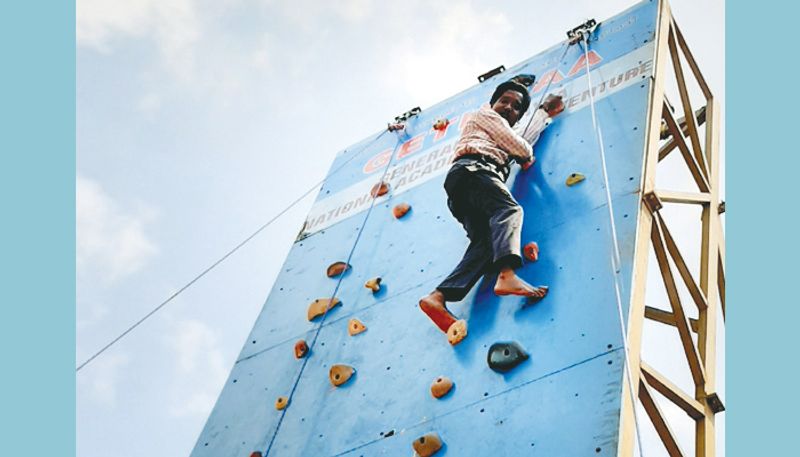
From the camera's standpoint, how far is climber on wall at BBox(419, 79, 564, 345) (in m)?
2.98

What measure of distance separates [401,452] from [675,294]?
1.37 metres

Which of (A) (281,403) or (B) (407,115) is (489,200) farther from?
(B) (407,115)

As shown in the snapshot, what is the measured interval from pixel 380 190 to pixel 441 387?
201 centimetres

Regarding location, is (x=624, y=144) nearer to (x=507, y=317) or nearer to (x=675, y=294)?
(x=675, y=294)

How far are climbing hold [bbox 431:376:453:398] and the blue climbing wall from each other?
35mm

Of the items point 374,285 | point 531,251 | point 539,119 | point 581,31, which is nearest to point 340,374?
point 374,285

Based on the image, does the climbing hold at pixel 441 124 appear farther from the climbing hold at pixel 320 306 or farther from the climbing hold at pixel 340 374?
the climbing hold at pixel 340 374

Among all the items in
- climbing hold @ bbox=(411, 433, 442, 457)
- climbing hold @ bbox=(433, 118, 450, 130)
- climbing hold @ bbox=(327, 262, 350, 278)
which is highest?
climbing hold @ bbox=(433, 118, 450, 130)

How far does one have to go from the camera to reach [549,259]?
117 inches

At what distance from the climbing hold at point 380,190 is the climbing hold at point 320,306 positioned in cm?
93

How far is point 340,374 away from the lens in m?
3.32

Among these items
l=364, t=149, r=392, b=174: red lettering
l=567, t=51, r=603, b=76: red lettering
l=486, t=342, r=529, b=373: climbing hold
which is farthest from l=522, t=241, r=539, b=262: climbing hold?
l=364, t=149, r=392, b=174: red lettering

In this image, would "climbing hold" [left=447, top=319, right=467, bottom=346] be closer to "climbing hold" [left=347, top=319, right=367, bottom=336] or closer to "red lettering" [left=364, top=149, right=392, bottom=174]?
"climbing hold" [left=347, top=319, right=367, bottom=336]

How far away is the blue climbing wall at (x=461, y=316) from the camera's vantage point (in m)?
2.49
